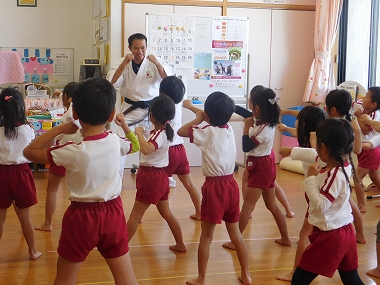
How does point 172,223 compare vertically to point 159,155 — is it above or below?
below

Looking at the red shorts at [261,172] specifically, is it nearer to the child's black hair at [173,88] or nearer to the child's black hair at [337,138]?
the child's black hair at [173,88]

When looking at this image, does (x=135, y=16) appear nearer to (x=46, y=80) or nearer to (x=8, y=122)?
(x=46, y=80)

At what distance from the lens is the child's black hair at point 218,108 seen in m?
2.87

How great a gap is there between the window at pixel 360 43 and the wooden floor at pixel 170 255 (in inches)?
96.0

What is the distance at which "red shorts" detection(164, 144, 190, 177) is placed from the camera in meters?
3.86

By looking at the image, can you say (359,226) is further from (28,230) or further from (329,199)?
(28,230)

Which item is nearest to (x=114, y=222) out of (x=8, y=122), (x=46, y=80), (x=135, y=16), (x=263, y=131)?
(x=8, y=122)

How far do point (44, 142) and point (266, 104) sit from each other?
62.8 inches

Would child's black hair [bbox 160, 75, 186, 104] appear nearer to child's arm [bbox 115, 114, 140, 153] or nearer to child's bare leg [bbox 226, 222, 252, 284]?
child's bare leg [bbox 226, 222, 252, 284]

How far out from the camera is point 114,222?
7.21 feet

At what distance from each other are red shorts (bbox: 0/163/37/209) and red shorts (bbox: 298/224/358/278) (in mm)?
1596

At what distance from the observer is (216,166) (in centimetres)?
288

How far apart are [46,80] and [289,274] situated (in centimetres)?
513

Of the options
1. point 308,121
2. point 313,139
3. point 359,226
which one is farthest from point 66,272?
point 359,226
